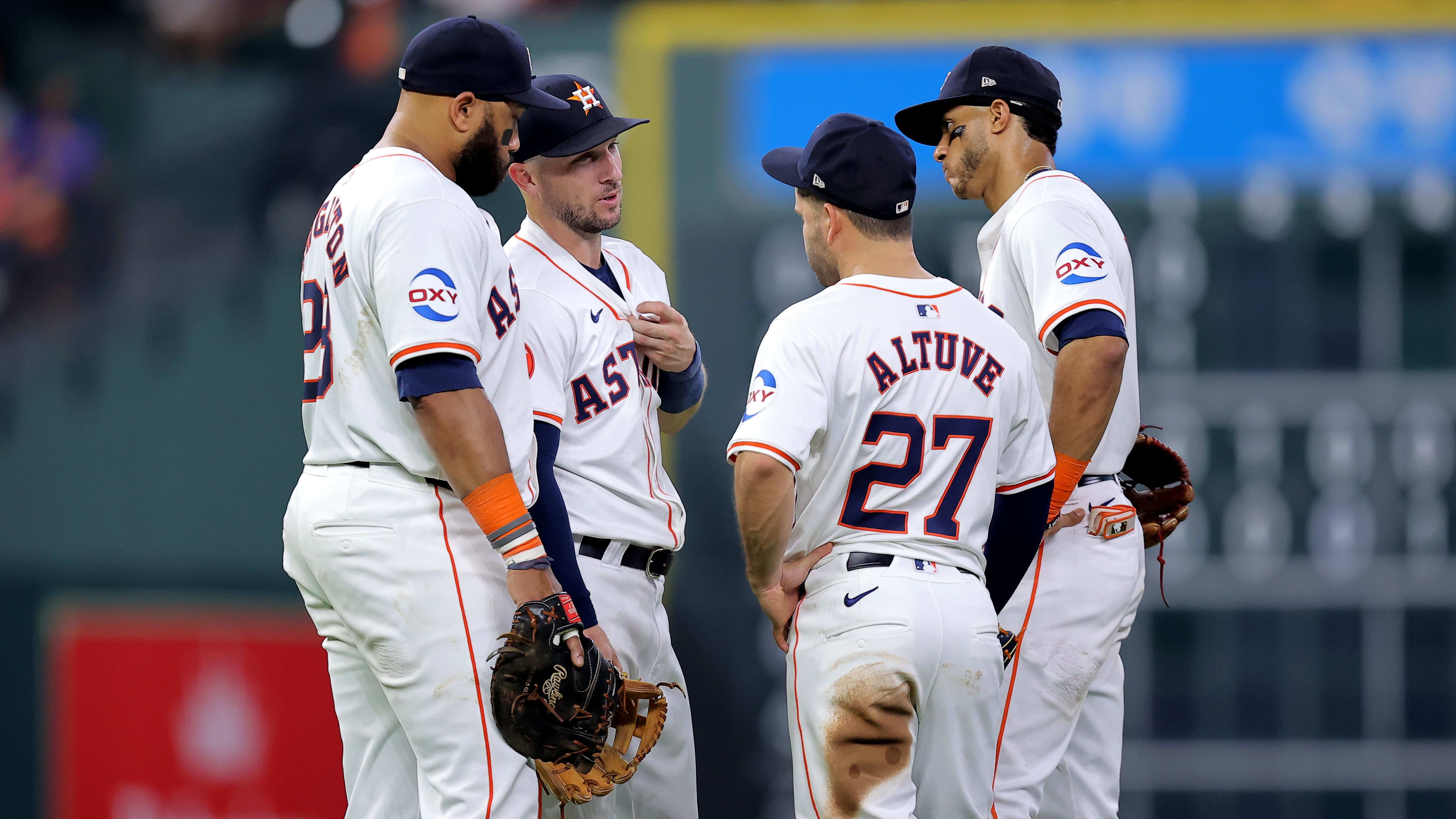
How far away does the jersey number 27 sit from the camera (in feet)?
7.67

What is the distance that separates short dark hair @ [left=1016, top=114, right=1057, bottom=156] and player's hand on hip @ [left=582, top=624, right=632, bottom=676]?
A: 1.29 meters

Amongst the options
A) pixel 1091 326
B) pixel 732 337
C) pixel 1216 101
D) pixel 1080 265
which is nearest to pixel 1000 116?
pixel 1080 265

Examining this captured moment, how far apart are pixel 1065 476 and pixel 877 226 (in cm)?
58

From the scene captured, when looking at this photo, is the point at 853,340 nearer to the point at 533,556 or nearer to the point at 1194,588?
the point at 533,556

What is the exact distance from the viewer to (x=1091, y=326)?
2609 mm

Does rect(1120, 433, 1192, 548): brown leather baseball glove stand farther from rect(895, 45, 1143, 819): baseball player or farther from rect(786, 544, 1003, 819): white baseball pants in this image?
rect(786, 544, 1003, 819): white baseball pants

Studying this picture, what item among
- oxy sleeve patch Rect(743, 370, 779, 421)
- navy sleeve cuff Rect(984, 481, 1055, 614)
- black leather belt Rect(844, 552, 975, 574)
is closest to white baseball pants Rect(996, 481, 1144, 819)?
navy sleeve cuff Rect(984, 481, 1055, 614)

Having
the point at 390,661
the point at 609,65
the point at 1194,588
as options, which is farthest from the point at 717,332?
the point at 390,661

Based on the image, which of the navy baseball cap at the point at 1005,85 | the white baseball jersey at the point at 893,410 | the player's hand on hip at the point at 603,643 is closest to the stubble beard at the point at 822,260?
the white baseball jersey at the point at 893,410

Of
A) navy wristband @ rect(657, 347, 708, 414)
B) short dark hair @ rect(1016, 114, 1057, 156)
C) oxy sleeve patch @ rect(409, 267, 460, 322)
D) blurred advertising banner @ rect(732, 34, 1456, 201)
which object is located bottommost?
navy wristband @ rect(657, 347, 708, 414)

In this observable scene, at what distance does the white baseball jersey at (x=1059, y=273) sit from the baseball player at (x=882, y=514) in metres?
0.27

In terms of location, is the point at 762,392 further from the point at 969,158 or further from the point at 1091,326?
the point at 969,158

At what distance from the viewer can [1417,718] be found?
4.85 m

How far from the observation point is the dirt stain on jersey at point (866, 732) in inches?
89.8
